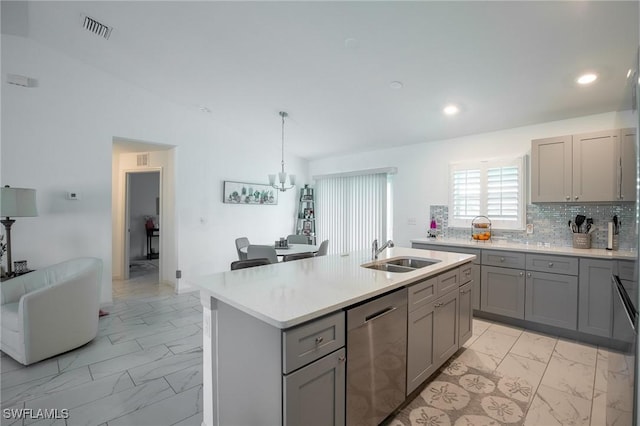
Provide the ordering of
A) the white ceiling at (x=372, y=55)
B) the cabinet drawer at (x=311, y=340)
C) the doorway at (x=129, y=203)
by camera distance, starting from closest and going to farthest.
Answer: the cabinet drawer at (x=311, y=340)
the white ceiling at (x=372, y=55)
the doorway at (x=129, y=203)

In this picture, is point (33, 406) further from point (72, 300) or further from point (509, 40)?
point (509, 40)

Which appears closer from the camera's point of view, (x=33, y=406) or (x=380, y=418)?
(x=380, y=418)

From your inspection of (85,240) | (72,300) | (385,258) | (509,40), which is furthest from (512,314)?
(85,240)

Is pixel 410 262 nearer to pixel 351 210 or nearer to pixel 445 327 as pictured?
pixel 445 327

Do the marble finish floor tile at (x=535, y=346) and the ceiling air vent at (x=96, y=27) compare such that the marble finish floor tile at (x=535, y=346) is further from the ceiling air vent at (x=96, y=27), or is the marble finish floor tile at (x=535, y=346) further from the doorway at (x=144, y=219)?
the doorway at (x=144, y=219)

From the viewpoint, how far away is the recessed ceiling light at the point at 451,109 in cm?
345

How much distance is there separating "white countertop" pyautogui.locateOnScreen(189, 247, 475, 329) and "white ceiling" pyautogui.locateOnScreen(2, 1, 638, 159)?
1.63m

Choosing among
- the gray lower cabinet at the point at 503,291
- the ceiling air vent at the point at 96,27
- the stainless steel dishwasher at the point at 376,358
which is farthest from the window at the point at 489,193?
the ceiling air vent at the point at 96,27

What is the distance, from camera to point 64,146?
3.66m

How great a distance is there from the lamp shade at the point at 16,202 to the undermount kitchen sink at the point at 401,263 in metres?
3.41

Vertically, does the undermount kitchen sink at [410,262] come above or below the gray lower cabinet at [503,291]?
above

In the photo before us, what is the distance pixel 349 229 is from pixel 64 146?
4479mm

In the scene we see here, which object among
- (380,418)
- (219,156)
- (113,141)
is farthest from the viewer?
(219,156)

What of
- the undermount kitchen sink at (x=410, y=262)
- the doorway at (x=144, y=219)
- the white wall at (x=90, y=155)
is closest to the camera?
the undermount kitchen sink at (x=410, y=262)
